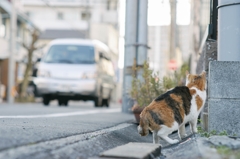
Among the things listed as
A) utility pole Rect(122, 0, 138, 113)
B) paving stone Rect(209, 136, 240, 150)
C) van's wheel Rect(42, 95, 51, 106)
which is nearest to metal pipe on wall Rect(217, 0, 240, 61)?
paving stone Rect(209, 136, 240, 150)

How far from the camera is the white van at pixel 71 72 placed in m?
16.9

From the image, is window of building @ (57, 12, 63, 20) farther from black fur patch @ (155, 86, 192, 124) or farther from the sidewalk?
the sidewalk

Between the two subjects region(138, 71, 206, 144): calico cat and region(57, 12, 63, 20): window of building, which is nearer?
region(138, 71, 206, 144): calico cat

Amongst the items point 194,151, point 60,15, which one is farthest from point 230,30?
point 60,15

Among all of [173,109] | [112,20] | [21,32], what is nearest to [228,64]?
[173,109]

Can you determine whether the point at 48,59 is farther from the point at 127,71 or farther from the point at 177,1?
the point at 177,1

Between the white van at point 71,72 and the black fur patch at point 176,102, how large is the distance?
35.9ft

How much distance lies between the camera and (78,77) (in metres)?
17.0

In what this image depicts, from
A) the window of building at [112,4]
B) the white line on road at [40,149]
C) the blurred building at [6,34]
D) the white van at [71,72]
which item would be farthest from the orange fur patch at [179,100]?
the window of building at [112,4]

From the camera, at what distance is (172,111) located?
5734mm

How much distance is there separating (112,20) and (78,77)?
53.8 metres

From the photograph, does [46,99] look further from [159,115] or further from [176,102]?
[159,115]

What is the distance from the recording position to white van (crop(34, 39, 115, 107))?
16.9 m

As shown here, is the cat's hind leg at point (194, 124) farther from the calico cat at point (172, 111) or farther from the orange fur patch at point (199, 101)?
the orange fur patch at point (199, 101)
